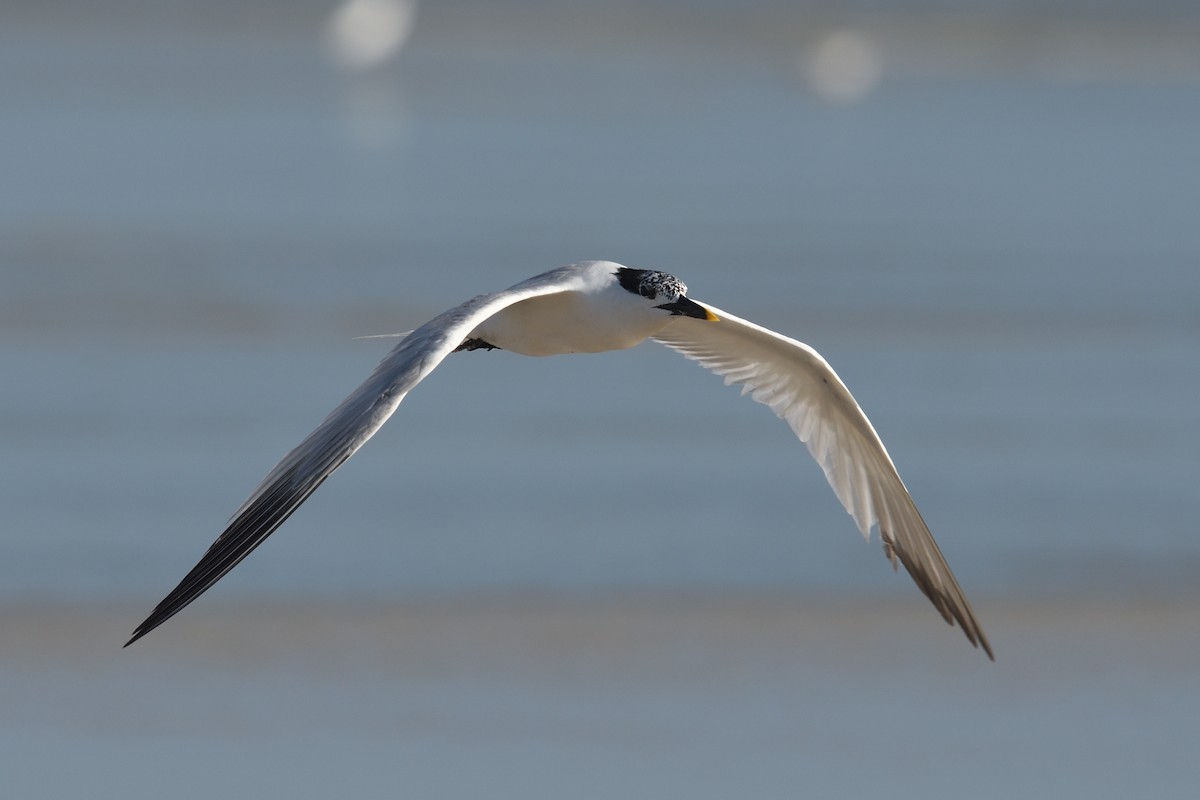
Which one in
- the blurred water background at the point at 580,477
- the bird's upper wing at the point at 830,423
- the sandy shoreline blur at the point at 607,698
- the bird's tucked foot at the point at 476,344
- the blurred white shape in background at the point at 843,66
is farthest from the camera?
the blurred white shape in background at the point at 843,66

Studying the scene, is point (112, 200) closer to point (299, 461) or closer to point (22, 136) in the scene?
A: point (22, 136)

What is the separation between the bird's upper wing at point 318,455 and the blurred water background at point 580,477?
2820mm

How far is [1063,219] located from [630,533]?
14089mm

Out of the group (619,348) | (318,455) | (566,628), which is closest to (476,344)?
(619,348)

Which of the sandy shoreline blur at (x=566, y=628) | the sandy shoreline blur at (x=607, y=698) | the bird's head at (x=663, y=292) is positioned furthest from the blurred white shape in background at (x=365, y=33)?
the bird's head at (x=663, y=292)

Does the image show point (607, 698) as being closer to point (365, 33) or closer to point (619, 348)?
point (619, 348)

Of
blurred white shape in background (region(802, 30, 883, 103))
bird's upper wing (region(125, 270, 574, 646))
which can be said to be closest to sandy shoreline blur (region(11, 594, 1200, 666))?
bird's upper wing (region(125, 270, 574, 646))

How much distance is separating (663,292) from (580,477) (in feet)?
18.5

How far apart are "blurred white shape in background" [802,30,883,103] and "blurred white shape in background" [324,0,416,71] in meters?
8.61

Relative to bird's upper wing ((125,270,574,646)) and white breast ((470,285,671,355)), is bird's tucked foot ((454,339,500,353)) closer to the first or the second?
white breast ((470,285,671,355))

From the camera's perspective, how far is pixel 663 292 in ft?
25.4

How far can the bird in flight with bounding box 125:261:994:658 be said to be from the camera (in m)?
6.17

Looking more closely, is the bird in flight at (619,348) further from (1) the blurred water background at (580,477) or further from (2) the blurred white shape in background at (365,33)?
(2) the blurred white shape in background at (365,33)

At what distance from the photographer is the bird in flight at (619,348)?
6168 mm
